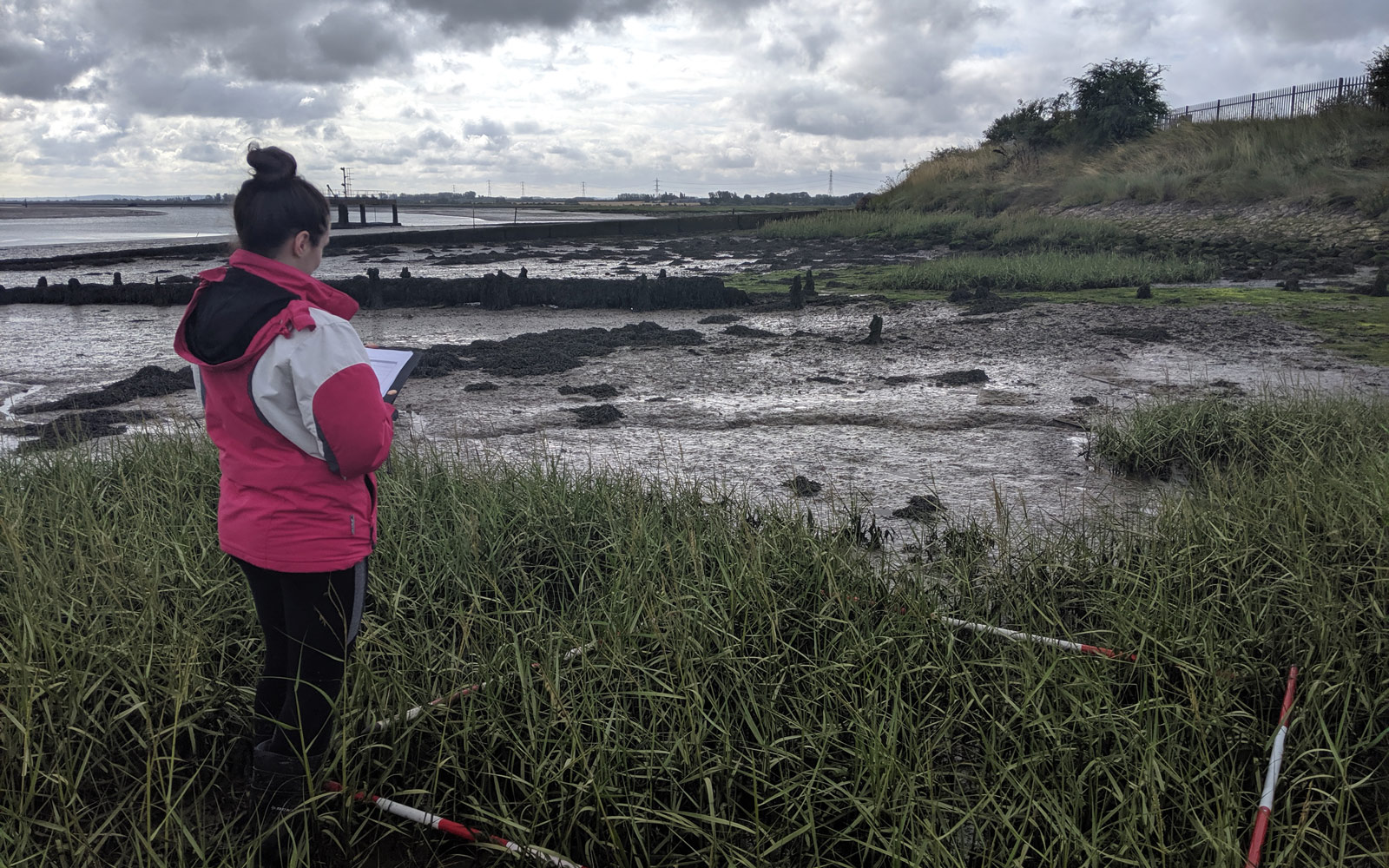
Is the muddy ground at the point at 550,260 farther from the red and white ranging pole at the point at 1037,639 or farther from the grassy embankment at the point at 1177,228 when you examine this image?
the red and white ranging pole at the point at 1037,639

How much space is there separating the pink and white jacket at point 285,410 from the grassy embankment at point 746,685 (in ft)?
1.54

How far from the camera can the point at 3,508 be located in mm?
3990

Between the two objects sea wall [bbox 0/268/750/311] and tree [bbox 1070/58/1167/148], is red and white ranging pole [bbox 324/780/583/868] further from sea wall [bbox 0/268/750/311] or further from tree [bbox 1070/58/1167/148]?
tree [bbox 1070/58/1167/148]

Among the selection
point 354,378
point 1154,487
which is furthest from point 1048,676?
point 1154,487

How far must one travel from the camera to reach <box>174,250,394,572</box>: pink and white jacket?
206cm

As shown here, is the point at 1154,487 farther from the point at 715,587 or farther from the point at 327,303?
the point at 327,303

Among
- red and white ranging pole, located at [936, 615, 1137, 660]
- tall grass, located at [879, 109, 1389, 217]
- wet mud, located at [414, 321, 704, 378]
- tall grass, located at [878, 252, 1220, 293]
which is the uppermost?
tall grass, located at [879, 109, 1389, 217]

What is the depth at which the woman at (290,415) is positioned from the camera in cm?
207

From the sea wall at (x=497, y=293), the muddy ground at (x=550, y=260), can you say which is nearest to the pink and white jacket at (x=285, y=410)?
the sea wall at (x=497, y=293)

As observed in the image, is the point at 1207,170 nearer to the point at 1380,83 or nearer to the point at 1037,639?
the point at 1380,83

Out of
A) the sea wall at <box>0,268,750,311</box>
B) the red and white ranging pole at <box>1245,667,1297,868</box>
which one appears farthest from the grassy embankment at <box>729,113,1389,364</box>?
the red and white ranging pole at <box>1245,667,1297,868</box>

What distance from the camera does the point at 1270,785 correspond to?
2.33 m

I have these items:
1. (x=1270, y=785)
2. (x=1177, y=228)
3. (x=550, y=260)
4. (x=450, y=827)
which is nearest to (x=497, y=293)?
(x=550, y=260)

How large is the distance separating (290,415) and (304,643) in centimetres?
57
